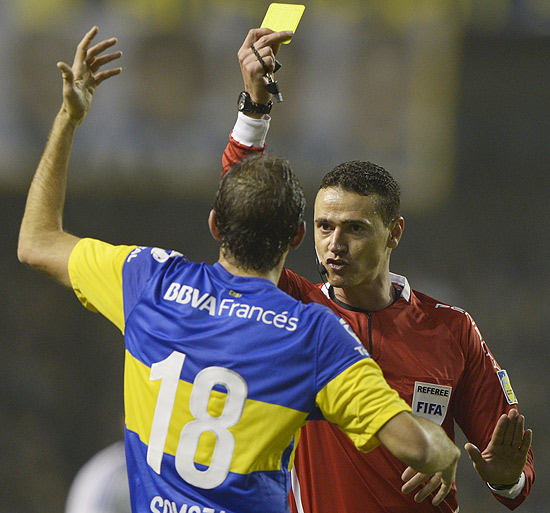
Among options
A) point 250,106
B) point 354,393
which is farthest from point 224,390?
point 250,106

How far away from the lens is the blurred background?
7.16 meters

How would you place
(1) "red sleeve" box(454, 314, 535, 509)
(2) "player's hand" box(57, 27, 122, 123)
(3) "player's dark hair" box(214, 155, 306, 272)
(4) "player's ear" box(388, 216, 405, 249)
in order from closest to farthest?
1. (3) "player's dark hair" box(214, 155, 306, 272)
2. (2) "player's hand" box(57, 27, 122, 123)
3. (1) "red sleeve" box(454, 314, 535, 509)
4. (4) "player's ear" box(388, 216, 405, 249)

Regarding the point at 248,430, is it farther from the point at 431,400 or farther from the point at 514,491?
the point at 514,491

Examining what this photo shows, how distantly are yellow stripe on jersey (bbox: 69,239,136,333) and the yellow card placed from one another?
1053 millimetres

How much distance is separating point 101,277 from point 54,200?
0.98 feet

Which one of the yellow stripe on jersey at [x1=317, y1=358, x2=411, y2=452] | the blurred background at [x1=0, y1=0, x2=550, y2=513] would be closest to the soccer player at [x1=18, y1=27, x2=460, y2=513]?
the yellow stripe on jersey at [x1=317, y1=358, x2=411, y2=452]

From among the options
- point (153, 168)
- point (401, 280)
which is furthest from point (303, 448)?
point (153, 168)

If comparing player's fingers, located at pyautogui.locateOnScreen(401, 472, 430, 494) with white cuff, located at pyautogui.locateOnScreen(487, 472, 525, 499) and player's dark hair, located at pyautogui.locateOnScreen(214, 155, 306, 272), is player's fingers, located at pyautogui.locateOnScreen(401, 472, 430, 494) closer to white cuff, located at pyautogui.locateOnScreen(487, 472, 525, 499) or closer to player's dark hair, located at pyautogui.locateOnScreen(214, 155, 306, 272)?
white cuff, located at pyautogui.locateOnScreen(487, 472, 525, 499)

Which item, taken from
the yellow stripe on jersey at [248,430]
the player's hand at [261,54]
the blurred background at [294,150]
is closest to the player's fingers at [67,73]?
the player's hand at [261,54]

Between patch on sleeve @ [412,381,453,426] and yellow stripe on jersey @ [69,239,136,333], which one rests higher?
yellow stripe on jersey @ [69,239,136,333]

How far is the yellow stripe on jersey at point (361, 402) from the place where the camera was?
6.10ft

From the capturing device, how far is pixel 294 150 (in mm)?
7359

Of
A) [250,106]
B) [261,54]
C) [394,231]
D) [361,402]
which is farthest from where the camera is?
[394,231]

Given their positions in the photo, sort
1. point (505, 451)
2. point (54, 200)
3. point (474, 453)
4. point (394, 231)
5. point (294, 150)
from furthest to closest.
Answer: point (294, 150) → point (394, 231) → point (505, 451) → point (474, 453) → point (54, 200)
